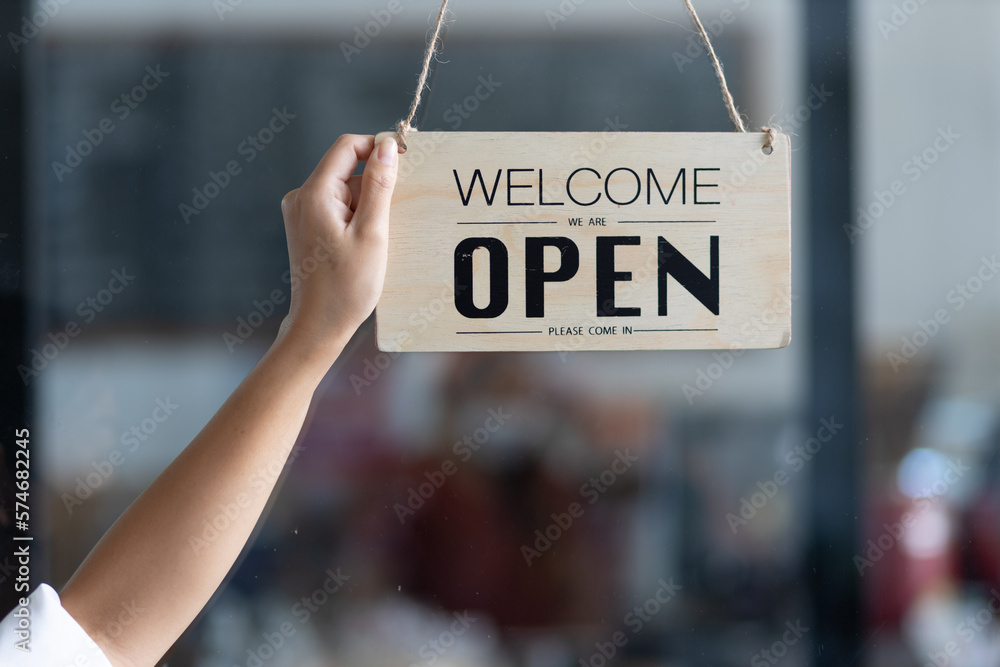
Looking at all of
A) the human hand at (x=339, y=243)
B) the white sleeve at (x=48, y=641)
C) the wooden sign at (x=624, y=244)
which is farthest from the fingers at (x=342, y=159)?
the white sleeve at (x=48, y=641)

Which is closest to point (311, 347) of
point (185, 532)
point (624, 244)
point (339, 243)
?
point (339, 243)

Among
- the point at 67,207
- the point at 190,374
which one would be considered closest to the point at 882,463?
the point at 190,374

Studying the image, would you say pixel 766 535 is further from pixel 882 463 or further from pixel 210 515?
pixel 210 515

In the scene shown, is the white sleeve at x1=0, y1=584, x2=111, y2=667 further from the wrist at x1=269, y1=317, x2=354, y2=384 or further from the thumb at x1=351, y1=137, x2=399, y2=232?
the thumb at x1=351, y1=137, x2=399, y2=232

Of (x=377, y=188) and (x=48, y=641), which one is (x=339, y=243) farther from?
(x=48, y=641)

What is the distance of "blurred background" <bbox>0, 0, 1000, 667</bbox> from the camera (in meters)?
0.87

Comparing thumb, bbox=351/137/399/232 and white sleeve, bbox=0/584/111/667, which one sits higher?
thumb, bbox=351/137/399/232

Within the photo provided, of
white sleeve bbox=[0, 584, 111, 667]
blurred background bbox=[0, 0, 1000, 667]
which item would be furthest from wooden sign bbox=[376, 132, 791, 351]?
white sleeve bbox=[0, 584, 111, 667]

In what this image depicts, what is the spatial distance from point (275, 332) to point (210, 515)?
0.28 m

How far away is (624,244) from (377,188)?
0.26m

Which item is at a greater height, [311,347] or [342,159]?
[342,159]

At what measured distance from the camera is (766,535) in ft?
2.93

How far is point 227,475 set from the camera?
2.15 feet

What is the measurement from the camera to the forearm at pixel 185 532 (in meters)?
0.65
